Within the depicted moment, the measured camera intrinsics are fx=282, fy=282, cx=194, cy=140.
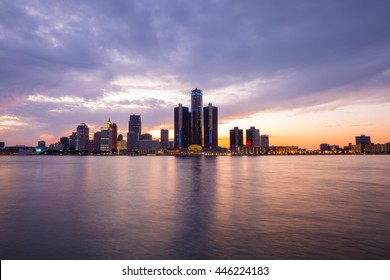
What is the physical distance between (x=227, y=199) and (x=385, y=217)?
1538 centimetres

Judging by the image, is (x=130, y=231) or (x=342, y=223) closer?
(x=130, y=231)

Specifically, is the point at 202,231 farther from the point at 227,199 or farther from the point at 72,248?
the point at 227,199

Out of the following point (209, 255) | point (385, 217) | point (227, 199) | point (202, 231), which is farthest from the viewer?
point (227, 199)

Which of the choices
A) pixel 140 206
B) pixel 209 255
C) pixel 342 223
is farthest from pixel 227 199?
Answer: pixel 209 255

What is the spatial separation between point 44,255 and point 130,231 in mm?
5718

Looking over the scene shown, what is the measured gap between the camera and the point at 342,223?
21266 millimetres

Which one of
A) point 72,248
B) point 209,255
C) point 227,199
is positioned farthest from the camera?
point 227,199

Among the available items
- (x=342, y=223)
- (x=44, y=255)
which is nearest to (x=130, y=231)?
(x=44, y=255)
